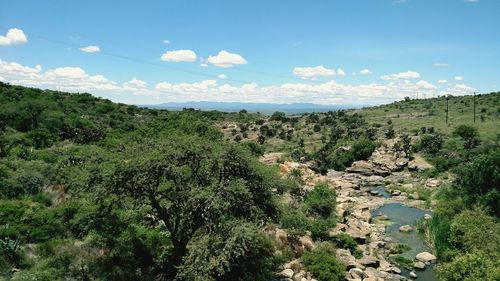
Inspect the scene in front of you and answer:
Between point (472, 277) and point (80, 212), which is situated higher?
point (80, 212)

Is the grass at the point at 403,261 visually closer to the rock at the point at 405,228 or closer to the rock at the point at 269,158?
the rock at the point at 405,228

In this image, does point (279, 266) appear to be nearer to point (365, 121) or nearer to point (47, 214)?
point (47, 214)

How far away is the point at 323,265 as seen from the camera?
101 ft

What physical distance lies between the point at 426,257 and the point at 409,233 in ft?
29.7

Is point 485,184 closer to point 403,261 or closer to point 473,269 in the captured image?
point 403,261

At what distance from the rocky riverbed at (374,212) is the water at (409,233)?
0.10 meters

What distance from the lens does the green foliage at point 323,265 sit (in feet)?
98.0

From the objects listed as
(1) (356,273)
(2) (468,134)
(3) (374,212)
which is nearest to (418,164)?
(2) (468,134)

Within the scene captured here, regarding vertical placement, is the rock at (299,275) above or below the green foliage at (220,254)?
below

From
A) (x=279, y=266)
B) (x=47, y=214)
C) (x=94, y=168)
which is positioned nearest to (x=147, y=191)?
(x=94, y=168)

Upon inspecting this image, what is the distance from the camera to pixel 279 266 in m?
31.1

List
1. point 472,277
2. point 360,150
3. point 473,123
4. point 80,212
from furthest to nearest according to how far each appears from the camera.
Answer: point 473,123
point 360,150
point 80,212
point 472,277

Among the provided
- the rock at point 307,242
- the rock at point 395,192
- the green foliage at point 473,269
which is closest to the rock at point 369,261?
the rock at point 307,242

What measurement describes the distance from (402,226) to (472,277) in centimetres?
2251
